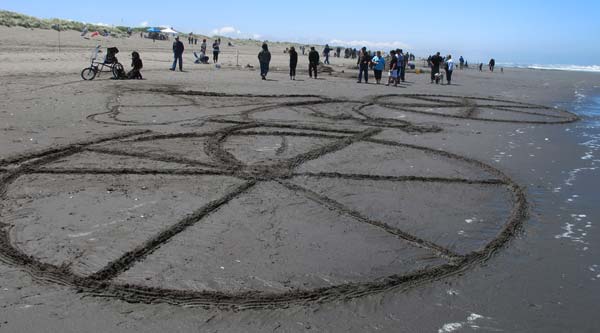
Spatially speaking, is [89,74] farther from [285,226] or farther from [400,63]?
[285,226]

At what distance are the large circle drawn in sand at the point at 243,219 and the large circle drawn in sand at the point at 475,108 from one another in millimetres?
7529

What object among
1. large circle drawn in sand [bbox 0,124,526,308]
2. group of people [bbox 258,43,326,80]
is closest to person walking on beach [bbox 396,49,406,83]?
group of people [bbox 258,43,326,80]

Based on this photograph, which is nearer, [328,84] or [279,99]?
[279,99]

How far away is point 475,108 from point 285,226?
49.3 ft

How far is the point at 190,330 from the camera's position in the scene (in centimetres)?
425

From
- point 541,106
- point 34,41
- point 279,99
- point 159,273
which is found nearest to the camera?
point 159,273

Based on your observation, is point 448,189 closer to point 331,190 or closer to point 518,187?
point 518,187

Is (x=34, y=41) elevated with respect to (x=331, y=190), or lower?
elevated

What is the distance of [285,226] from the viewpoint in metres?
6.65

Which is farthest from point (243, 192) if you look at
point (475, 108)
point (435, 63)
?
point (435, 63)

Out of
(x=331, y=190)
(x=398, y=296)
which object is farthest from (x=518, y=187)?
(x=398, y=296)

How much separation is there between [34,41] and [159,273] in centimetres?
4441

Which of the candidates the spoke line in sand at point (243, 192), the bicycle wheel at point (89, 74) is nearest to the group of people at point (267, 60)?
the bicycle wheel at point (89, 74)

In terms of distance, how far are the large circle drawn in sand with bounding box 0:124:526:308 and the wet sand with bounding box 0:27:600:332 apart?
0.10 feet
